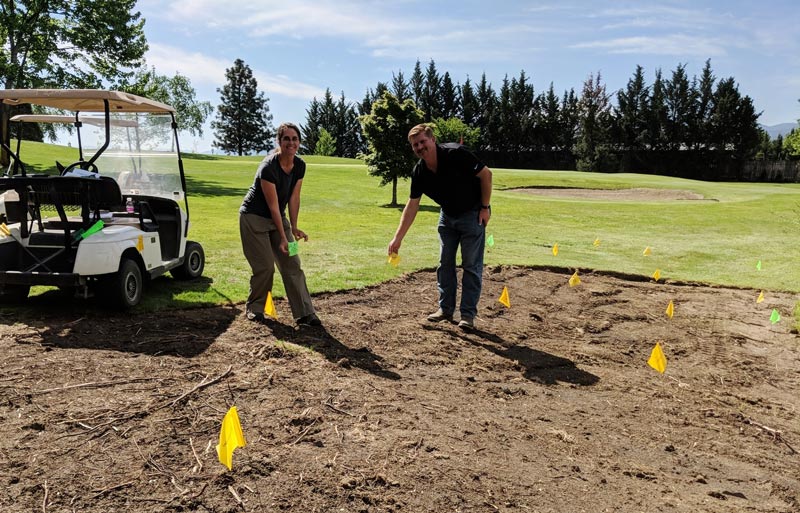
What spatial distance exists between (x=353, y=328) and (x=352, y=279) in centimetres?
217

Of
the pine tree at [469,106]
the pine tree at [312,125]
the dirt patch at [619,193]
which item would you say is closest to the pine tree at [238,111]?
the pine tree at [312,125]

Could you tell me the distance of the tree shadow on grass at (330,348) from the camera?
14.9 ft

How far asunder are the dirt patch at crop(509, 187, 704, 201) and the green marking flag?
2361 cm

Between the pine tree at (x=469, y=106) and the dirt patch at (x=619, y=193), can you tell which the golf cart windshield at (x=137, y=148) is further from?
the pine tree at (x=469, y=106)

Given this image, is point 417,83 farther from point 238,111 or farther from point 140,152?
point 140,152

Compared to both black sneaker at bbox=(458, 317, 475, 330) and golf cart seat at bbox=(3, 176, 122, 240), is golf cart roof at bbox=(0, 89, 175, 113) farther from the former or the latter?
black sneaker at bbox=(458, 317, 475, 330)

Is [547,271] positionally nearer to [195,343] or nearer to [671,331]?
[671,331]

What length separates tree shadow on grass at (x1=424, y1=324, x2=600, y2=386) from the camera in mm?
4629

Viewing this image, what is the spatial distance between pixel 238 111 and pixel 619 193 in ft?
232

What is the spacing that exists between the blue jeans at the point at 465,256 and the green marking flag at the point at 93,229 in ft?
10.8

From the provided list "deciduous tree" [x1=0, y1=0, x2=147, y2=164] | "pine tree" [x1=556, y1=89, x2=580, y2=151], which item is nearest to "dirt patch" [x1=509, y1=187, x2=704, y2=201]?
"deciduous tree" [x1=0, y1=0, x2=147, y2=164]

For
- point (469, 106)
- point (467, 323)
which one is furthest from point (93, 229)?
point (469, 106)

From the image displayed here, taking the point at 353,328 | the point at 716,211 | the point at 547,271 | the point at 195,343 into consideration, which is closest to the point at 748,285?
the point at 547,271

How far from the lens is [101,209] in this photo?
20.0 ft
